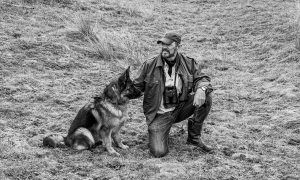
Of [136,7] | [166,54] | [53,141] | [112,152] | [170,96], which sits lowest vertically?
[112,152]

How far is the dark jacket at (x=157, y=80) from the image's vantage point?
5.73m

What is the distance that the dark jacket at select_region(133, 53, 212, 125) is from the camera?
5730mm

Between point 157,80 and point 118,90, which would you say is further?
point 157,80

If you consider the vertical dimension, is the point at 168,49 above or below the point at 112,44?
above

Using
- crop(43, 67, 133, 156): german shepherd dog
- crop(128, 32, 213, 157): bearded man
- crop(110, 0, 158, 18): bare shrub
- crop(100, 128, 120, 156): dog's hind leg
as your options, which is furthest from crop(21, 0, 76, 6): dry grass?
crop(100, 128, 120, 156): dog's hind leg

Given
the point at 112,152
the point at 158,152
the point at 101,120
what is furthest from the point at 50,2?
the point at 158,152

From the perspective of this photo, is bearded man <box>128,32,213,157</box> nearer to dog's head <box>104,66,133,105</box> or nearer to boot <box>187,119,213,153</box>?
boot <box>187,119,213,153</box>

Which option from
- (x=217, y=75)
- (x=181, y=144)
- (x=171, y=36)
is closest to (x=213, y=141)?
(x=181, y=144)

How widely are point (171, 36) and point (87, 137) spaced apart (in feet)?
5.45

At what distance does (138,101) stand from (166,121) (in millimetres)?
1874

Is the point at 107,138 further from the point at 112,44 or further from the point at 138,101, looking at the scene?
the point at 112,44

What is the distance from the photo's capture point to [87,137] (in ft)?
18.0

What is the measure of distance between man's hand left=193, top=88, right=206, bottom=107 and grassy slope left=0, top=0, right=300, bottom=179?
0.66 meters

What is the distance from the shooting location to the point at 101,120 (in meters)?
5.52
